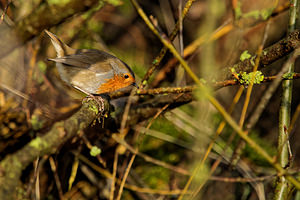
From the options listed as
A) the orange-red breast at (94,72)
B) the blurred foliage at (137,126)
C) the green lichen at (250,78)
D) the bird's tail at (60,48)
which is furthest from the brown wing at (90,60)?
the green lichen at (250,78)

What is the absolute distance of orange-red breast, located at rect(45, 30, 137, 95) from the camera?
9.13 feet

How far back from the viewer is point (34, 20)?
8.41 feet

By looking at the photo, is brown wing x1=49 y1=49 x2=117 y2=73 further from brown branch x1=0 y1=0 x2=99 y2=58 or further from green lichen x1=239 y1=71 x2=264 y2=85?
green lichen x1=239 y1=71 x2=264 y2=85

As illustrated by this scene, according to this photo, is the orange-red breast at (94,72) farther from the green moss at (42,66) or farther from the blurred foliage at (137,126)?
the green moss at (42,66)

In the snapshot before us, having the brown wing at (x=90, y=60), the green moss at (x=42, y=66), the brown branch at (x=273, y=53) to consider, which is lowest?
the green moss at (x=42, y=66)

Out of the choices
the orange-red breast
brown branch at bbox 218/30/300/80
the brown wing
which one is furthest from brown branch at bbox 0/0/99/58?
brown branch at bbox 218/30/300/80

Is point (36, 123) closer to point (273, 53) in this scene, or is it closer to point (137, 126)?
point (137, 126)

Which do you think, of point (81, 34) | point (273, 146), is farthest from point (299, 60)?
point (81, 34)

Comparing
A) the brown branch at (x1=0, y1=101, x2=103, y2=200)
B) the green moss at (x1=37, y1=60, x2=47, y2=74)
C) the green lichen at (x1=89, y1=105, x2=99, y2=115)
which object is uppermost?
the green moss at (x1=37, y1=60, x2=47, y2=74)

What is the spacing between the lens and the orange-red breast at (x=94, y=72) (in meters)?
2.78

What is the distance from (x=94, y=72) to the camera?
2.83 m

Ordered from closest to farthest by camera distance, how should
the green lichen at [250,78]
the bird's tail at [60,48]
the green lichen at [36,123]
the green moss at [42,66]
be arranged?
1. the green lichen at [250,78]
2. the green lichen at [36,123]
3. the bird's tail at [60,48]
4. the green moss at [42,66]

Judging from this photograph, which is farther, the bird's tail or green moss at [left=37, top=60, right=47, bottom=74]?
green moss at [left=37, top=60, right=47, bottom=74]

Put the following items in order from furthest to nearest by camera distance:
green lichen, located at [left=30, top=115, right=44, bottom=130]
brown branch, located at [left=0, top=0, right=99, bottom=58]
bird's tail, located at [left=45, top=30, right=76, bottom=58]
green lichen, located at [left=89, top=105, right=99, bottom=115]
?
bird's tail, located at [left=45, top=30, right=76, bottom=58] → green lichen, located at [left=30, top=115, right=44, bottom=130] → brown branch, located at [left=0, top=0, right=99, bottom=58] → green lichen, located at [left=89, top=105, right=99, bottom=115]
